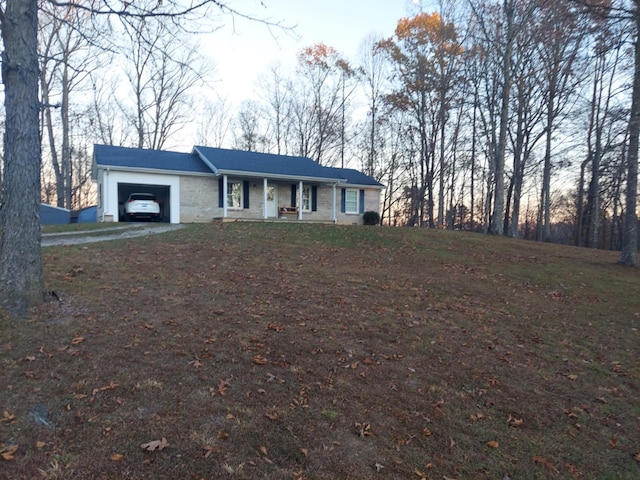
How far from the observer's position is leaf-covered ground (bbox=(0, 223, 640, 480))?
304 cm

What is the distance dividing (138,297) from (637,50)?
1280 cm

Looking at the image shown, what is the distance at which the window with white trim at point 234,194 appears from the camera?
2100cm

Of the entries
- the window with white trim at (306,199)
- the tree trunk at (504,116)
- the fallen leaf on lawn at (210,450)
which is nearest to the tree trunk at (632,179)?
the tree trunk at (504,116)

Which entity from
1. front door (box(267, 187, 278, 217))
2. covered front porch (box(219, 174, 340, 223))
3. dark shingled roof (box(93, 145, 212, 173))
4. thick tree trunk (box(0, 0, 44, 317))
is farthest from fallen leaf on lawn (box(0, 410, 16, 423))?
front door (box(267, 187, 278, 217))

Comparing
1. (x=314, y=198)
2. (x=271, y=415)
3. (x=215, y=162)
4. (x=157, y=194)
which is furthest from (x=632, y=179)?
(x=157, y=194)

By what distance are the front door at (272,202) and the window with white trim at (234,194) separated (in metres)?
1.65

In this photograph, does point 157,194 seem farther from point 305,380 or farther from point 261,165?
point 305,380

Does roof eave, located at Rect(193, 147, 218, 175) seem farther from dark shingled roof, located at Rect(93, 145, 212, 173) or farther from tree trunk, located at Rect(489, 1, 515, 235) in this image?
tree trunk, located at Rect(489, 1, 515, 235)

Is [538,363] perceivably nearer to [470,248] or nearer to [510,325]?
[510,325]

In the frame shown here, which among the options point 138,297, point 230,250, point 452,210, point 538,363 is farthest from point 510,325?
point 452,210

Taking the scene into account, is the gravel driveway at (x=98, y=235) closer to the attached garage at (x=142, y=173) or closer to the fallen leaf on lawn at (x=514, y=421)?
the attached garage at (x=142, y=173)

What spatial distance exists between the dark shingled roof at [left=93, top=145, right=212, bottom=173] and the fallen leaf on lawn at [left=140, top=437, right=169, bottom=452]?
→ 687 inches

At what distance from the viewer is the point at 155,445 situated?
2.96 meters

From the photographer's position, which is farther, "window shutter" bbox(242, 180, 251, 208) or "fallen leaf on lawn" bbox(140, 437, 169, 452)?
"window shutter" bbox(242, 180, 251, 208)
